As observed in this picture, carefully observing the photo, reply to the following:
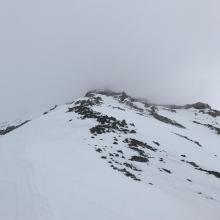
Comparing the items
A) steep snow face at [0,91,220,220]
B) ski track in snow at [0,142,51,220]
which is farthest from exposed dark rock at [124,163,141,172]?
ski track in snow at [0,142,51,220]

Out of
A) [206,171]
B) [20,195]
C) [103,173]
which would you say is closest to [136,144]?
[206,171]

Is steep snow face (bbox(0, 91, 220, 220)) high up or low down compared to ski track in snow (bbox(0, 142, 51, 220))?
down

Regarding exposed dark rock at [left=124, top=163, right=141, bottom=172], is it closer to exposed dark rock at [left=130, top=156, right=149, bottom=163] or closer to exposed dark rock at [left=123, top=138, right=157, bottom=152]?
exposed dark rock at [left=130, top=156, right=149, bottom=163]

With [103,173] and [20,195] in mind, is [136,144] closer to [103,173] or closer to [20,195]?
[103,173]

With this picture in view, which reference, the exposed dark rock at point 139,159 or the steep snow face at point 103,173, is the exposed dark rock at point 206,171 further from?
the exposed dark rock at point 139,159

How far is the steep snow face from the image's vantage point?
64.9 ft

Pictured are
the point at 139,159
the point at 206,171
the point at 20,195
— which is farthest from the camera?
the point at 206,171

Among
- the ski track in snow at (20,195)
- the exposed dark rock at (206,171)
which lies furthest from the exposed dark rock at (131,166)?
the ski track in snow at (20,195)

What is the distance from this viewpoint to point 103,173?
28281mm

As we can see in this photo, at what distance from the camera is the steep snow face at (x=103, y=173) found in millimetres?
19794

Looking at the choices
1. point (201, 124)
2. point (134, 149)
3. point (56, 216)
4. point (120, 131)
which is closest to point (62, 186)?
point (56, 216)

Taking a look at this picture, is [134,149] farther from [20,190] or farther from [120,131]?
[20,190]

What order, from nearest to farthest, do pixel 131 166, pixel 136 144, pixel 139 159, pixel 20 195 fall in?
1. pixel 20 195
2. pixel 131 166
3. pixel 139 159
4. pixel 136 144

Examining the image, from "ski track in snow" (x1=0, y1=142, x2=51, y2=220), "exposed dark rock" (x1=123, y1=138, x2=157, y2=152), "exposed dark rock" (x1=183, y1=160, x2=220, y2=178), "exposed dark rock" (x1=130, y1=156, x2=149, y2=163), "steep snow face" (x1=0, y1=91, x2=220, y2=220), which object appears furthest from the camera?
"exposed dark rock" (x1=123, y1=138, x2=157, y2=152)
